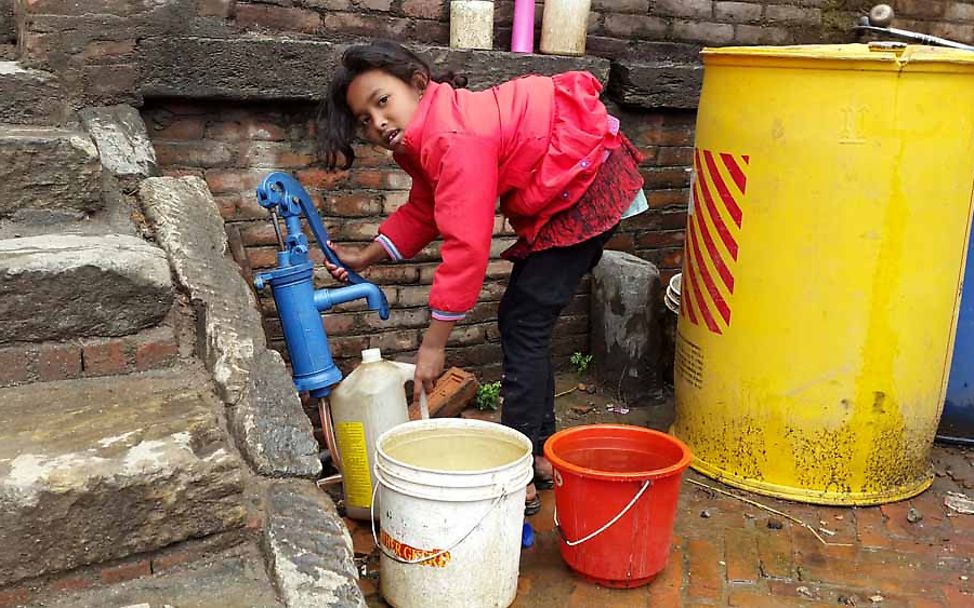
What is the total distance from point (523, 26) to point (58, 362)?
2216 millimetres

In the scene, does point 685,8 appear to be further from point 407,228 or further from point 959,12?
point 407,228

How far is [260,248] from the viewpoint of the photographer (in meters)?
3.31

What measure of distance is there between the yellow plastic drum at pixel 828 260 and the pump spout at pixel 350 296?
109 cm

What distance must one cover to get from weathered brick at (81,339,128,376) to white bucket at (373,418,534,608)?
63 centimetres

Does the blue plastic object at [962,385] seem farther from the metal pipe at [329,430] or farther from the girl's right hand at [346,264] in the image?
the metal pipe at [329,430]

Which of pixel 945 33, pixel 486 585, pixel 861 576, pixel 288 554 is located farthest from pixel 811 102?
pixel 945 33

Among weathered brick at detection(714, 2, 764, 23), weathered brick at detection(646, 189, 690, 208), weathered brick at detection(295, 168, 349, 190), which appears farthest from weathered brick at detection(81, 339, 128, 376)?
weathered brick at detection(714, 2, 764, 23)

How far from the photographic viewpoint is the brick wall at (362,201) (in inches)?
125

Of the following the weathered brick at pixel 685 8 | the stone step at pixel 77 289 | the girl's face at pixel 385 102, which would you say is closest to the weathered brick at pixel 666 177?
the weathered brick at pixel 685 8

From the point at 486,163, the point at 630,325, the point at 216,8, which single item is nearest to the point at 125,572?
the point at 486,163

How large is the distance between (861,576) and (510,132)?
157cm

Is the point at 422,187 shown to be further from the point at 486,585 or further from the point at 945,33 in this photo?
the point at 945,33

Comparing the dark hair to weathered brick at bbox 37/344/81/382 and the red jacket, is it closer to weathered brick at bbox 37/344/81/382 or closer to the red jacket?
the red jacket

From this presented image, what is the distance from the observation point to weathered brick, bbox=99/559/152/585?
1.68 metres
